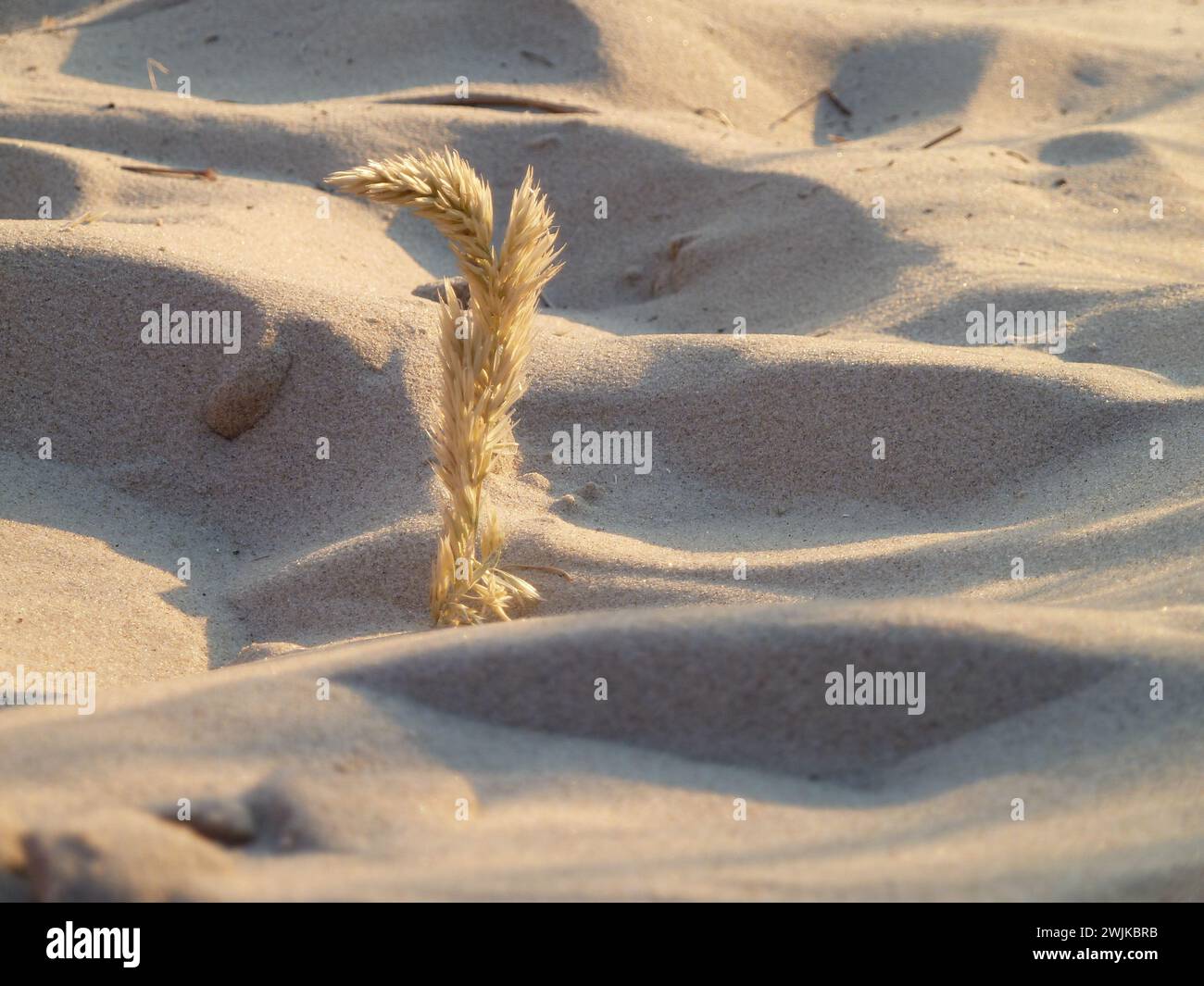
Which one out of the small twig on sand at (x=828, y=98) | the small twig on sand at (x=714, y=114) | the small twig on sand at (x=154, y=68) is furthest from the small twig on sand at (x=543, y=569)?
the small twig on sand at (x=154, y=68)

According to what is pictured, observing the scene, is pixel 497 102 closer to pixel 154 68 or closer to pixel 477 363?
pixel 154 68

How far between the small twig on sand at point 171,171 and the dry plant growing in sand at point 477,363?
7.53 ft

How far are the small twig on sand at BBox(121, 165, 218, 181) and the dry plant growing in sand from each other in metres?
2.30

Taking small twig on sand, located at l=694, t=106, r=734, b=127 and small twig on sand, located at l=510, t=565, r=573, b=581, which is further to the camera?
small twig on sand, located at l=694, t=106, r=734, b=127

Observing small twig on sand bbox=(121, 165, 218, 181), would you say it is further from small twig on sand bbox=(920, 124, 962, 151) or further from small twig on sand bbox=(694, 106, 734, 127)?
small twig on sand bbox=(920, 124, 962, 151)

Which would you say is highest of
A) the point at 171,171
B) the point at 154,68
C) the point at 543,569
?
the point at 154,68

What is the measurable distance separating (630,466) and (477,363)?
0.86 metres

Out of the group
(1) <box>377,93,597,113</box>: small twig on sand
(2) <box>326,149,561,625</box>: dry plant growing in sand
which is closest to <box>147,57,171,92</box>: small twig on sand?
(1) <box>377,93,597,113</box>: small twig on sand

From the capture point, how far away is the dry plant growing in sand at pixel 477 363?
2.45 meters

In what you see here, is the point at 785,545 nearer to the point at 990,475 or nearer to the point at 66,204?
the point at 990,475

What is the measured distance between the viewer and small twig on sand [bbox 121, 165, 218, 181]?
440 centimetres

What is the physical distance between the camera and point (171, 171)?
4453 mm

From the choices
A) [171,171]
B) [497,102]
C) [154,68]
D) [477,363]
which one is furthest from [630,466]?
[154,68]

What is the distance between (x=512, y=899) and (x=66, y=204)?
3.69 meters
